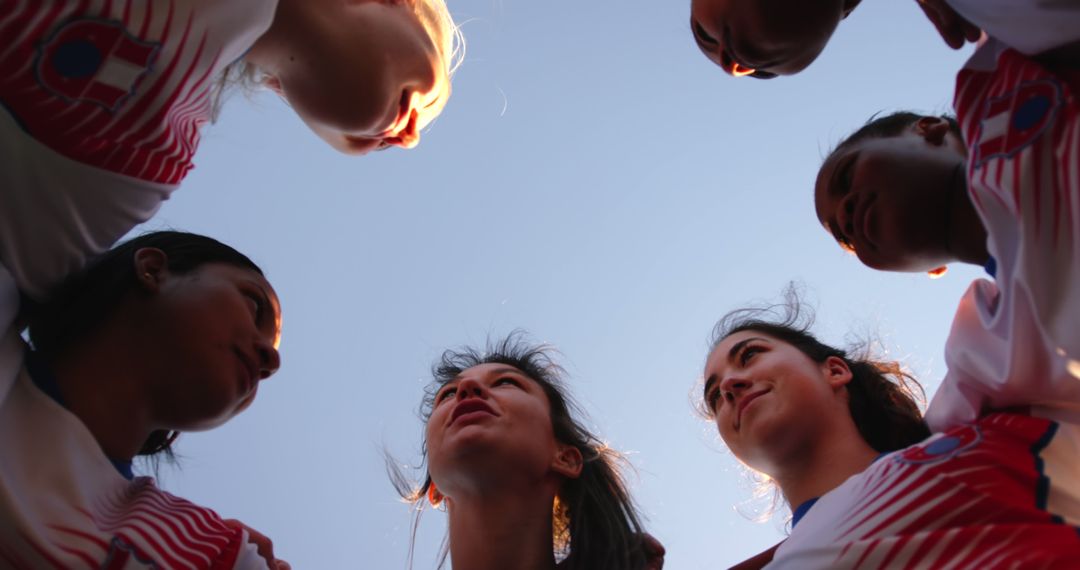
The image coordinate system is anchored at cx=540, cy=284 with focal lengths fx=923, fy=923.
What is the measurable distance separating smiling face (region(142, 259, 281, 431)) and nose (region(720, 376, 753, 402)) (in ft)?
4.19

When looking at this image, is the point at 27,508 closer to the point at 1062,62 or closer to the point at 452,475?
the point at 452,475

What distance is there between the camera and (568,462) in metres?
2.98

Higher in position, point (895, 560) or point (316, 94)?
point (316, 94)

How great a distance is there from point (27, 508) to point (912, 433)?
88.6 inches

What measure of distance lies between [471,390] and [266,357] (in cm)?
94

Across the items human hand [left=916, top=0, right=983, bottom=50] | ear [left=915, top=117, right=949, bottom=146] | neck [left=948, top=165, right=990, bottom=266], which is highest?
human hand [left=916, top=0, right=983, bottom=50]

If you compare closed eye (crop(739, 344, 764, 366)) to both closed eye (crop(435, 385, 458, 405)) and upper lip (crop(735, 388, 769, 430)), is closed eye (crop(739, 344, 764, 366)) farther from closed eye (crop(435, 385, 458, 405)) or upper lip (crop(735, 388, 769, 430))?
closed eye (crop(435, 385, 458, 405))

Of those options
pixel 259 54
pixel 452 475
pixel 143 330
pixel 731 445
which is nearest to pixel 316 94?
pixel 259 54

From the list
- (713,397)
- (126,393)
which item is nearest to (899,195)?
(713,397)

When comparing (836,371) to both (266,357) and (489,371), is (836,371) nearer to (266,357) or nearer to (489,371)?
(489,371)

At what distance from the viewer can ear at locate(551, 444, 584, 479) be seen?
9.64 ft

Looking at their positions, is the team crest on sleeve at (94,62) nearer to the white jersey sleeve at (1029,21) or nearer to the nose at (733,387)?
the white jersey sleeve at (1029,21)

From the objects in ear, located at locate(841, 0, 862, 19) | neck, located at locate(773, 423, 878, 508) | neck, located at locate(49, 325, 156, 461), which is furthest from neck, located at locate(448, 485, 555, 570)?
ear, located at locate(841, 0, 862, 19)

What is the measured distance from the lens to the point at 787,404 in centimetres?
252
